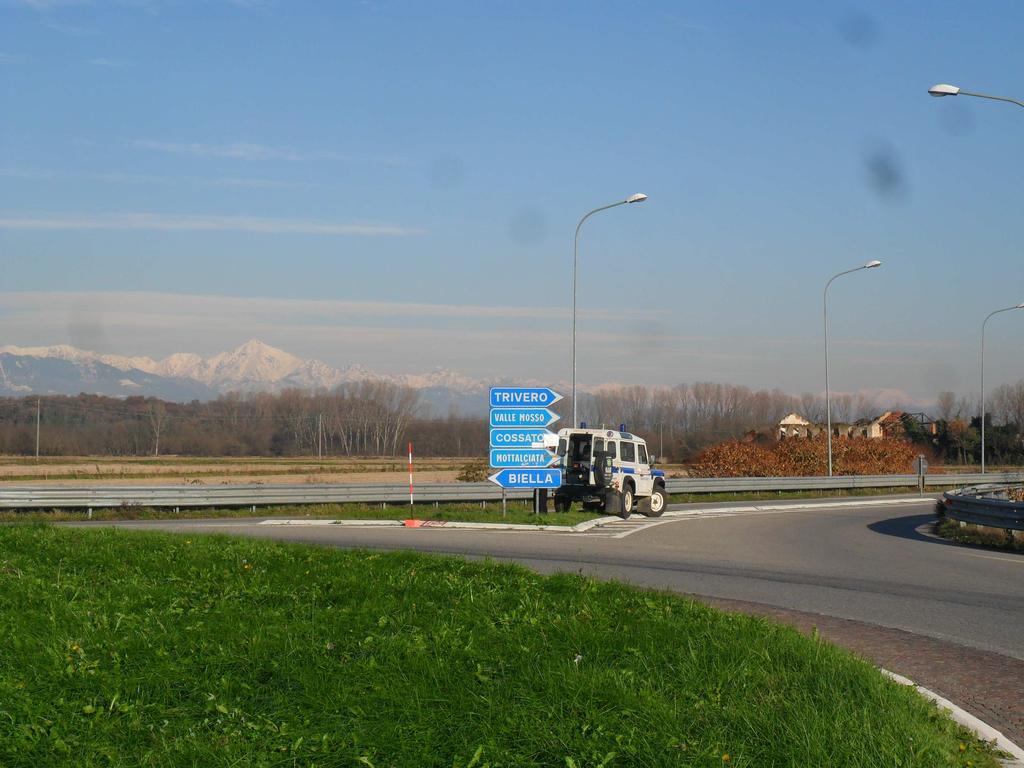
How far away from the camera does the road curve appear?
9164 millimetres

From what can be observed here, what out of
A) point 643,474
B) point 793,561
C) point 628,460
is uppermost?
point 628,460

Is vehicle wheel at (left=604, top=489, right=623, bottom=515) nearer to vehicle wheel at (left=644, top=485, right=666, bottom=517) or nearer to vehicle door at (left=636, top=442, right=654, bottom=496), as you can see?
vehicle door at (left=636, top=442, right=654, bottom=496)

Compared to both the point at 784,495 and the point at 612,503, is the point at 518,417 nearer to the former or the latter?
the point at 612,503

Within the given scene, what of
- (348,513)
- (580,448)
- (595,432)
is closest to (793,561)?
(595,432)

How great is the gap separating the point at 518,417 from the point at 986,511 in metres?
10.3

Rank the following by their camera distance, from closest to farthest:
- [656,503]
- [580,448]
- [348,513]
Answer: [580,448], [348,513], [656,503]

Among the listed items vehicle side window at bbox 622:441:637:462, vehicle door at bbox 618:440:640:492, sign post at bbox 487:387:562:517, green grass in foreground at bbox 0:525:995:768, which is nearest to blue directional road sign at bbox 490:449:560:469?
sign post at bbox 487:387:562:517

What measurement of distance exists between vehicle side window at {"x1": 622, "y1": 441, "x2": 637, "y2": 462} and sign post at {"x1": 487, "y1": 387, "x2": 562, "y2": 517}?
3.43 meters

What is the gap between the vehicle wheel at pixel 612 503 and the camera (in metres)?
27.3

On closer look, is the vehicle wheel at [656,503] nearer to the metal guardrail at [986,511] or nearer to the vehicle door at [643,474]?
the vehicle door at [643,474]

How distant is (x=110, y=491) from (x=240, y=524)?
680 centimetres

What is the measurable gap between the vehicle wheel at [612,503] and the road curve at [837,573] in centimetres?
72

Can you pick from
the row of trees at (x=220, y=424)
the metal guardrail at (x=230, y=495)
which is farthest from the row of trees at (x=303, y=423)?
the metal guardrail at (x=230, y=495)

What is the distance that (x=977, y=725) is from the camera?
22.1 feet
